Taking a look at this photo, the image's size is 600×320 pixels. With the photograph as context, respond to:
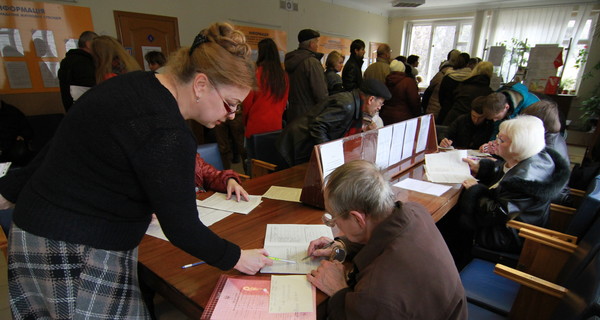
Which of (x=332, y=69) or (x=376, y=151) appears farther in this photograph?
(x=332, y=69)

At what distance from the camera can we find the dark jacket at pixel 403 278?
733mm

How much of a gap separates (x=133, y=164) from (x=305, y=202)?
0.87m

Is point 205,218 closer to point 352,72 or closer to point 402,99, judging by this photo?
point 402,99

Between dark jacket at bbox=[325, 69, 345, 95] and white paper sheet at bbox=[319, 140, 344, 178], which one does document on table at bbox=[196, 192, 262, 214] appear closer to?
white paper sheet at bbox=[319, 140, 344, 178]

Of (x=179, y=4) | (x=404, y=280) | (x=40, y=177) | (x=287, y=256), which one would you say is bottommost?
(x=287, y=256)

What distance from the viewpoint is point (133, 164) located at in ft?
2.22

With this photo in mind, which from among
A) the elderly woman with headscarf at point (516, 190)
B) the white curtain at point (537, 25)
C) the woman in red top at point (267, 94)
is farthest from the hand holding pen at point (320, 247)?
the white curtain at point (537, 25)

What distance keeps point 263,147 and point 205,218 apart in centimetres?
122

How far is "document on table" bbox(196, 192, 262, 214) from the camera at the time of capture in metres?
1.38

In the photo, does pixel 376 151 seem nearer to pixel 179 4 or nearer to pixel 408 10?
pixel 179 4

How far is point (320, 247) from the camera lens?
107 cm

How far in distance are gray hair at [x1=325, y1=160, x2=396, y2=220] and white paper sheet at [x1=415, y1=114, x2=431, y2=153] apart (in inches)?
63.3

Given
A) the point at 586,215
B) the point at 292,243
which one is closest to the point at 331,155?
the point at 292,243

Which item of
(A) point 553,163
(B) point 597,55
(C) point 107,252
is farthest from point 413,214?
(B) point 597,55
